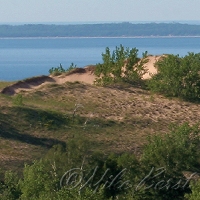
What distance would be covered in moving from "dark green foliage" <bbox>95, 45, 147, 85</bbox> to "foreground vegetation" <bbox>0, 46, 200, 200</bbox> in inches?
2.6

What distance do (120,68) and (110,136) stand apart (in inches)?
469

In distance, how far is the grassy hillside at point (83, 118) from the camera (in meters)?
32.0

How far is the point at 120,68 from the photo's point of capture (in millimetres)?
45812

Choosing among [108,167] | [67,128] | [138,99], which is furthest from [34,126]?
[108,167]

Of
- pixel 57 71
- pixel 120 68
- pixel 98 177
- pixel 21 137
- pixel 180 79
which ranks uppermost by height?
pixel 98 177

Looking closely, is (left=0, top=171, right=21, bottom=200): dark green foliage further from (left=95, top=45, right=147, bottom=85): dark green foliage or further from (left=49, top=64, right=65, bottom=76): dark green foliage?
(left=49, top=64, right=65, bottom=76): dark green foliage

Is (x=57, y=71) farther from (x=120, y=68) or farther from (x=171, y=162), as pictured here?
(x=171, y=162)

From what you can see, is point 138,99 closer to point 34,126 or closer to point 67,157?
point 34,126

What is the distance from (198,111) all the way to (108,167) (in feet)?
65.5

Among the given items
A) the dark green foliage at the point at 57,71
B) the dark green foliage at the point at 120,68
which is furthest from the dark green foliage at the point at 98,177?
the dark green foliage at the point at 57,71

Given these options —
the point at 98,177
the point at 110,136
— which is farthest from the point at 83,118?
the point at 98,177

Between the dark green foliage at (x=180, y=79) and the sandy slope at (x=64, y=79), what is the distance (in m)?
3.52

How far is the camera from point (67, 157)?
22.1 meters

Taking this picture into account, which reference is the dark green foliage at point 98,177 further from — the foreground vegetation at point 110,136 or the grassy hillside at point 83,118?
the grassy hillside at point 83,118
